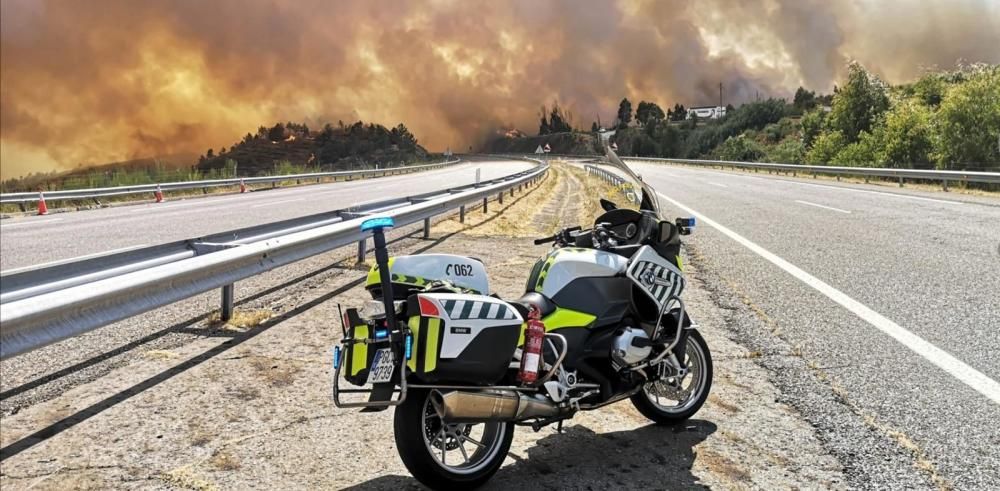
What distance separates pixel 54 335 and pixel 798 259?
27.4ft

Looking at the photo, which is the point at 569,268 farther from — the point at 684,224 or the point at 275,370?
the point at 275,370

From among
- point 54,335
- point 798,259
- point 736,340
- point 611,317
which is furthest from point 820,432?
point 798,259

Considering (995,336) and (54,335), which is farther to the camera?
(995,336)

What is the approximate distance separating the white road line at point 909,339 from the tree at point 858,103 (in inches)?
2924

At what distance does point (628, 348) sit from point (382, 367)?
1355 mm

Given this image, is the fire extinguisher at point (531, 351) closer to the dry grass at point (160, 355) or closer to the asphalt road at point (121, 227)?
the dry grass at point (160, 355)

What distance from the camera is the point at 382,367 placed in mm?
2902

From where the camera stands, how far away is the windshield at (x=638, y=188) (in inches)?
171

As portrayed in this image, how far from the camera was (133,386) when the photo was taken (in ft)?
13.8

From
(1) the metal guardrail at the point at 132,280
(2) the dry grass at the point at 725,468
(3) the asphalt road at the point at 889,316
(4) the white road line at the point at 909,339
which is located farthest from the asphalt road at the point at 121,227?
(4) the white road line at the point at 909,339

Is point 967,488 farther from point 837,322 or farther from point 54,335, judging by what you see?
point 54,335

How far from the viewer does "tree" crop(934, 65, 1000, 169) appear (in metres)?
42.1

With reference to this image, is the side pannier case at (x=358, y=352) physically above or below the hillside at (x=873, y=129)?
below

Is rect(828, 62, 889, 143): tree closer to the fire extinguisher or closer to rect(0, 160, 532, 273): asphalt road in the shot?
rect(0, 160, 532, 273): asphalt road
